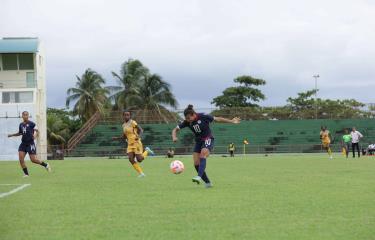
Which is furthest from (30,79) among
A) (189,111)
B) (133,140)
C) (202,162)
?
(202,162)

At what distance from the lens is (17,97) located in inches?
2299

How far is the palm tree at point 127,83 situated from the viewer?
273ft

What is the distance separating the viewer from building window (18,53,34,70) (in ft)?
201

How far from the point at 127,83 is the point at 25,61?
2368cm

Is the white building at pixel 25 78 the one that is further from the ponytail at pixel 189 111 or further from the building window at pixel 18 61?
the ponytail at pixel 189 111

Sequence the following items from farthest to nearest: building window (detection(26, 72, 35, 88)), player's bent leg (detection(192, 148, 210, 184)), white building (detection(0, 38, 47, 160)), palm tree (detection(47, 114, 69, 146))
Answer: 1. palm tree (detection(47, 114, 69, 146))
2. building window (detection(26, 72, 35, 88))
3. white building (detection(0, 38, 47, 160))
4. player's bent leg (detection(192, 148, 210, 184))

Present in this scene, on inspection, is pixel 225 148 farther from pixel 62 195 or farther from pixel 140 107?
pixel 62 195

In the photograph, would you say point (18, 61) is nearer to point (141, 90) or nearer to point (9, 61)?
point (9, 61)

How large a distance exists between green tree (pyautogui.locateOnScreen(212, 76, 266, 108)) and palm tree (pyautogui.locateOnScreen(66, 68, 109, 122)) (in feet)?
63.0

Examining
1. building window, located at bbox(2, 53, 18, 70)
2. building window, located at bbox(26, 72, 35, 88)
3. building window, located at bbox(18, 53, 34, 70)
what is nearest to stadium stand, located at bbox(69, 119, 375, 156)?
building window, located at bbox(26, 72, 35, 88)

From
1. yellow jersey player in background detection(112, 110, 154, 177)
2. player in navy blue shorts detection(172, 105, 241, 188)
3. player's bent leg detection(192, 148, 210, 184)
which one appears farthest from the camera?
yellow jersey player in background detection(112, 110, 154, 177)

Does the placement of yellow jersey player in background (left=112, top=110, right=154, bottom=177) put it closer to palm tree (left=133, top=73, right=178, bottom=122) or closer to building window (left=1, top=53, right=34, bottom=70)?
building window (left=1, top=53, right=34, bottom=70)

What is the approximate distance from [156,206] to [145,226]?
96.6 inches

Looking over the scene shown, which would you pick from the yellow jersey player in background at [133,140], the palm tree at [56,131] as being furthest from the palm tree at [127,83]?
the yellow jersey player in background at [133,140]
